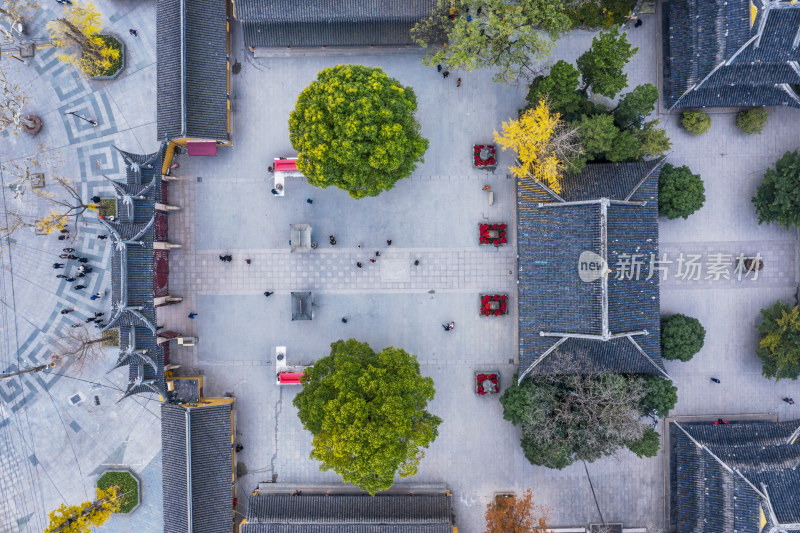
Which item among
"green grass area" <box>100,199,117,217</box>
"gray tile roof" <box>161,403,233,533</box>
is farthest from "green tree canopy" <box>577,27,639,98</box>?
"green grass area" <box>100,199,117,217</box>

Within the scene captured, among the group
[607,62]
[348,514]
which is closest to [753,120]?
[607,62]

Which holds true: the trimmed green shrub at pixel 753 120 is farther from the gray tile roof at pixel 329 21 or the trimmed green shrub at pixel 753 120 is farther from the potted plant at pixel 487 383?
the potted plant at pixel 487 383

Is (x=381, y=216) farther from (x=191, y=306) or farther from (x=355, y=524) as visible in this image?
(x=355, y=524)

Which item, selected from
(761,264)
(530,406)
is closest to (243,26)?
(530,406)

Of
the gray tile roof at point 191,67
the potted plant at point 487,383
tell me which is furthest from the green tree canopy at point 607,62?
the gray tile roof at point 191,67

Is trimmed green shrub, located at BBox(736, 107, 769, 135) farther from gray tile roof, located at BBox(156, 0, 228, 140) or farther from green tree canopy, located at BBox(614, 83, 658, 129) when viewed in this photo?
gray tile roof, located at BBox(156, 0, 228, 140)
